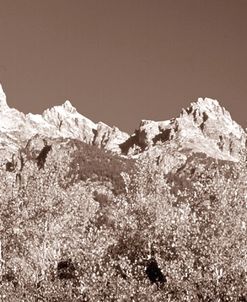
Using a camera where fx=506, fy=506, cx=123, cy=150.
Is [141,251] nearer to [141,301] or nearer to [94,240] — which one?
[94,240]

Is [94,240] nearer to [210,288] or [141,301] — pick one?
[141,301]

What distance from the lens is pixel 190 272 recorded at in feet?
160

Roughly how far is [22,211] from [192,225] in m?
23.7

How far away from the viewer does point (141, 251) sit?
2489 inches

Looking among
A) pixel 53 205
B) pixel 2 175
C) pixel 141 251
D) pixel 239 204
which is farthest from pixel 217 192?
pixel 2 175

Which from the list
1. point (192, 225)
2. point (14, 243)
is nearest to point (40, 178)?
point (14, 243)

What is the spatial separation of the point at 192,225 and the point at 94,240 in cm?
1102

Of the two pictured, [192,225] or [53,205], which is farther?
[53,205]

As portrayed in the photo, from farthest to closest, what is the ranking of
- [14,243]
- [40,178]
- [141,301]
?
[40,178] < [14,243] < [141,301]

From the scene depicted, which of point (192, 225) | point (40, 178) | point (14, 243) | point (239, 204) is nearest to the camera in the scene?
point (192, 225)

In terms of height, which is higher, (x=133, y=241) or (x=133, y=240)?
(x=133, y=240)

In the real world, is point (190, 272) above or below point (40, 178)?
below

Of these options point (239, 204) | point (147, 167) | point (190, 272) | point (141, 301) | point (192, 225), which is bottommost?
point (141, 301)

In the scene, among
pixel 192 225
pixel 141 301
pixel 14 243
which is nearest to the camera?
pixel 141 301
